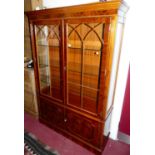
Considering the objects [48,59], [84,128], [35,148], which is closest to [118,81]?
[84,128]

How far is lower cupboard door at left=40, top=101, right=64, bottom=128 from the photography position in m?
2.00

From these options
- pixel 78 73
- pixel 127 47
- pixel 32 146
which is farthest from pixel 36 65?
pixel 127 47

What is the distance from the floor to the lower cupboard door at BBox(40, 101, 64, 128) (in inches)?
6.1

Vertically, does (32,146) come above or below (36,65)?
below

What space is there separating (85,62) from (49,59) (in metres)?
0.64

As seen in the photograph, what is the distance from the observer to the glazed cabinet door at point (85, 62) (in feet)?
4.54

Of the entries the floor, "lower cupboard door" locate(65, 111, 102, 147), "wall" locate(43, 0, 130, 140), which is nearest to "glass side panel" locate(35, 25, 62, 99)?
"lower cupboard door" locate(65, 111, 102, 147)

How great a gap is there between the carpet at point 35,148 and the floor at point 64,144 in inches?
2.5

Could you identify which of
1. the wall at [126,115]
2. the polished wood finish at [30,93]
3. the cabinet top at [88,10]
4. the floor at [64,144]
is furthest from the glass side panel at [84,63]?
the polished wood finish at [30,93]

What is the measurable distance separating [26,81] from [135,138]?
6.60ft
